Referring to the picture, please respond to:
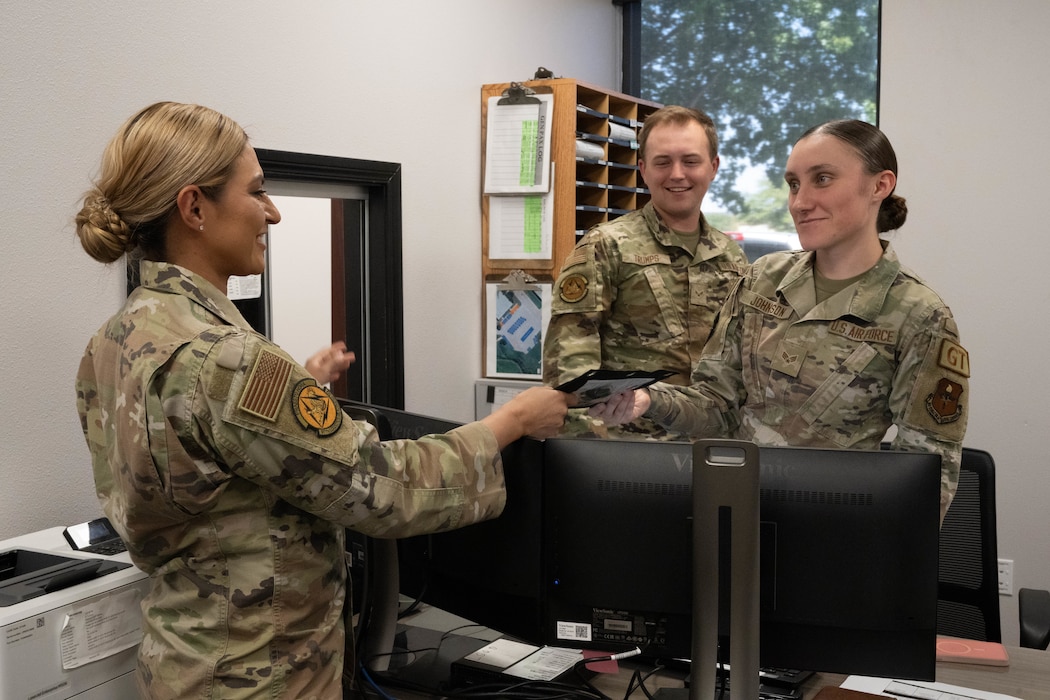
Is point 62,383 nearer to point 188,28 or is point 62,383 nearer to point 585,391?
point 188,28

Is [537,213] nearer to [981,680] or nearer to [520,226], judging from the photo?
[520,226]

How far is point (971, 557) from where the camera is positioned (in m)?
2.34

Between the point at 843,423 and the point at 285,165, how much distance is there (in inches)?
68.2

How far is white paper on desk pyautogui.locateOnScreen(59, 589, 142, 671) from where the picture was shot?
61.9 inches

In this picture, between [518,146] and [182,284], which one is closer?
[182,284]

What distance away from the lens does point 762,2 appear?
4.54 metres

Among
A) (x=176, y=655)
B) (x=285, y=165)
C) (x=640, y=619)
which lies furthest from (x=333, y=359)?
(x=285, y=165)

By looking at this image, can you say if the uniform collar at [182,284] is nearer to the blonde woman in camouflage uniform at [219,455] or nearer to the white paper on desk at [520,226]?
the blonde woman in camouflage uniform at [219,455]

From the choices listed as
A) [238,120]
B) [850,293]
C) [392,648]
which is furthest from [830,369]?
[238,120]

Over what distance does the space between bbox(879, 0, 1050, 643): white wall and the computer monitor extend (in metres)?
2.55

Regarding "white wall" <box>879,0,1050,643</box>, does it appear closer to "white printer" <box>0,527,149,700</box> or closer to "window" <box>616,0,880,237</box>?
"window" <box>616,0,880,237</box>

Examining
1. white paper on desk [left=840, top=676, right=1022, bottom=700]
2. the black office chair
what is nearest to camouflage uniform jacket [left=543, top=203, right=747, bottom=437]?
the black office chair

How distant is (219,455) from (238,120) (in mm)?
1682

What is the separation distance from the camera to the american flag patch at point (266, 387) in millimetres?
1219
